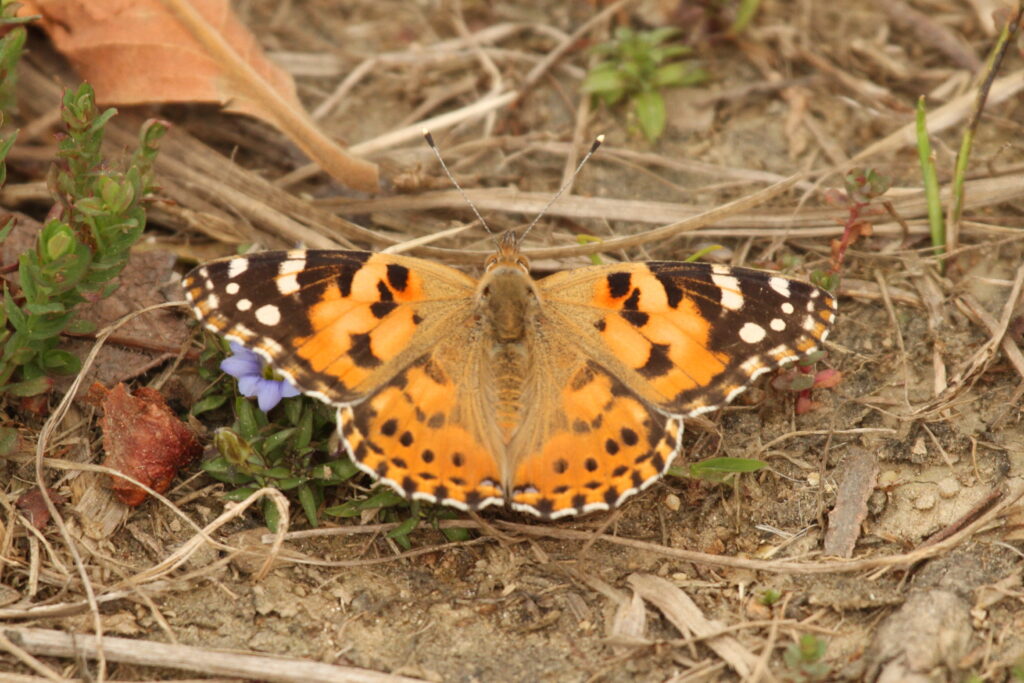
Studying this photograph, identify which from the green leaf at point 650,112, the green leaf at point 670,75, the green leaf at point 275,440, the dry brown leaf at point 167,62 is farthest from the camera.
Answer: the green leaf at point 670,75

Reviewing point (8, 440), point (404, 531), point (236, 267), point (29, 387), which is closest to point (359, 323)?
point (236, 267)

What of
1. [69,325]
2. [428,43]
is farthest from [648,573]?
[428,43]

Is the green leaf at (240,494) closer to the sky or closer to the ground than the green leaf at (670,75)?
closer to the ground

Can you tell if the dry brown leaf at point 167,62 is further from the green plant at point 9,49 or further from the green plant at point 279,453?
the green plant at point 279,453

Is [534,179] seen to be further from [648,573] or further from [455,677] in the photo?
[455,677]

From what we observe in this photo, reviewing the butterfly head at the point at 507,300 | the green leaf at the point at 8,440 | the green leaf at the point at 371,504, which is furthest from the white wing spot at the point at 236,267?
the green leaf at the point at 8,440

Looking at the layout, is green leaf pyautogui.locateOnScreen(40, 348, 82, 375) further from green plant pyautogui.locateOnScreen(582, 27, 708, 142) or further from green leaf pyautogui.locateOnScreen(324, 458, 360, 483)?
green plant pyautogui.locateOnScreen(582, 27, 708, 142)
